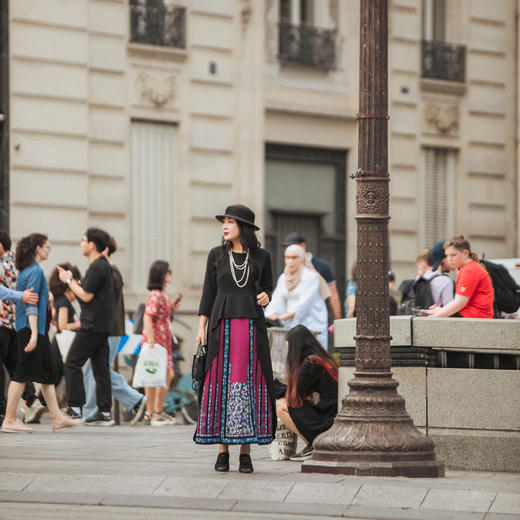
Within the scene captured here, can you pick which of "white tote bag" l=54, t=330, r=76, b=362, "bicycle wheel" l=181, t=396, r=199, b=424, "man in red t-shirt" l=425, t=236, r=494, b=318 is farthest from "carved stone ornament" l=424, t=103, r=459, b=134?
"man in red t-shirt" l=425, t=236, r=494, b=318

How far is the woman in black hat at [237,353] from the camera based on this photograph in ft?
30.2

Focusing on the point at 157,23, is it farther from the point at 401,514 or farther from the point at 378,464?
the point at 401,514

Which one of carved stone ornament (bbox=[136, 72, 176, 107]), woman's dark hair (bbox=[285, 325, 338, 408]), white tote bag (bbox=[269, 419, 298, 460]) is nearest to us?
woman's dark hair (bbox=[285, 325, 338, 408])

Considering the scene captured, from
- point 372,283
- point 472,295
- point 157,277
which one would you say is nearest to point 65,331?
point 157,277

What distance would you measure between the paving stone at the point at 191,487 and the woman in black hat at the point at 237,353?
1.73ft

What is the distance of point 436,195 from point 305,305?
1192 cm

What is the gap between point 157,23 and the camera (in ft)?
72.8

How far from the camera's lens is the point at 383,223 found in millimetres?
9422

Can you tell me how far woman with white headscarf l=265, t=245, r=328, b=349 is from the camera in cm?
1419

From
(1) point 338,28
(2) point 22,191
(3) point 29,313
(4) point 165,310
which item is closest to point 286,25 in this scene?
(1) point 338,28

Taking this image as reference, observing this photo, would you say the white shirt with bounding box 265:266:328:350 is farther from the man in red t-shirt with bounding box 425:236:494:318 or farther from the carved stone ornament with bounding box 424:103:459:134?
the carved stone ornament with bounding box 424:103:459:134

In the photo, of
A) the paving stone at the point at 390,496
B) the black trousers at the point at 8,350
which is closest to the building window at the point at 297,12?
the black trousers at the point at 8,350

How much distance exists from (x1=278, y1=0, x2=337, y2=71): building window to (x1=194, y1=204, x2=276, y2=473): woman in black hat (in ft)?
47.6

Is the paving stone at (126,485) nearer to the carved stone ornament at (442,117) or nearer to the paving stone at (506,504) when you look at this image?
the paving stone at (506,504)
